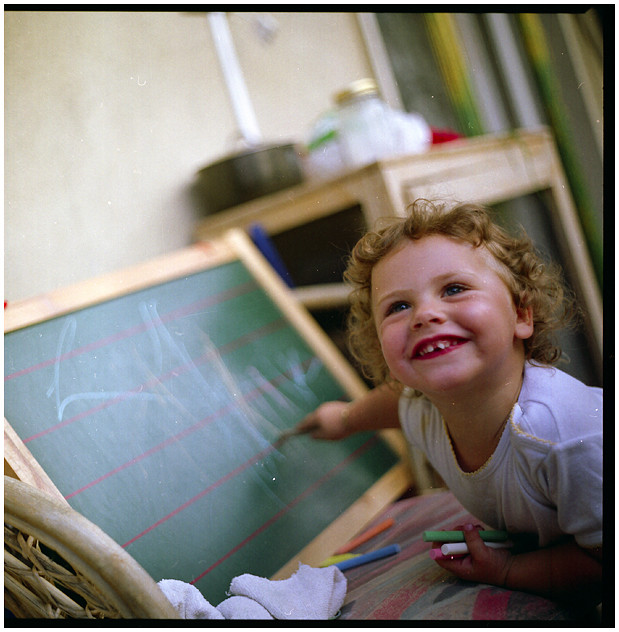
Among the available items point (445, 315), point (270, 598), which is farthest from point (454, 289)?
point (270, 598)

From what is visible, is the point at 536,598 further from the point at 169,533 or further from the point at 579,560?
the point at 169,533

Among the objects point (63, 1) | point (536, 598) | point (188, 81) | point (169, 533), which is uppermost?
point (188, 81)

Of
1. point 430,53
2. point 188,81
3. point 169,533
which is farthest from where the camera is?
point 430,53

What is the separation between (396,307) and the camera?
463 millimetres

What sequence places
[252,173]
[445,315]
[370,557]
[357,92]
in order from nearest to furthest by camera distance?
1. [445,315]
2. [370,557]
3. [357,92]
4. [252,173]

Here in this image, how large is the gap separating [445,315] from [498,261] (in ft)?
0.20

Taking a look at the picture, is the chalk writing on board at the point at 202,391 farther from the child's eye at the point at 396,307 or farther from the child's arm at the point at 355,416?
the child's eye at the point at 396,307

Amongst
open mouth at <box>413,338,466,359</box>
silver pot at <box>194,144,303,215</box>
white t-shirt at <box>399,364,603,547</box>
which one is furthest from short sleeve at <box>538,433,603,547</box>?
silver pot at <box>194,144,303,215</box>

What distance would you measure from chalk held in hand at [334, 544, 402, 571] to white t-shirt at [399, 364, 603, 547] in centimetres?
12

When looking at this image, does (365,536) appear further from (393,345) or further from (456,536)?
(393,345)

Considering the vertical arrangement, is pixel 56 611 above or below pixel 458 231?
below

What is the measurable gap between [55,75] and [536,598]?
2.39 ft

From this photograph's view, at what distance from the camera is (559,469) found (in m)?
0.47

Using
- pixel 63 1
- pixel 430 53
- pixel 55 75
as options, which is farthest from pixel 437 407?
pixel 430 53
